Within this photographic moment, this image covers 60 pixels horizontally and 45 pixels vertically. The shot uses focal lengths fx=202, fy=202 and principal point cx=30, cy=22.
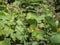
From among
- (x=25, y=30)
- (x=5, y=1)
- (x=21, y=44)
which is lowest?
(x=21, y=44)

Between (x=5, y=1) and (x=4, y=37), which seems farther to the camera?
(x=5, y=1)

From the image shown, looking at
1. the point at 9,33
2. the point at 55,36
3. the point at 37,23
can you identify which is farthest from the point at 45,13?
the point at 9,33

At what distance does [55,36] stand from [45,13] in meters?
0.61

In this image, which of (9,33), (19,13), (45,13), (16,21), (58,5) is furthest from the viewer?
(58,5)

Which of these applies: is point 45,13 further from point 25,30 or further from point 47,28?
point 25,30

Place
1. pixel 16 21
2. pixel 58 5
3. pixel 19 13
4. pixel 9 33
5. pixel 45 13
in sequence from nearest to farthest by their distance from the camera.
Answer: pixel 9 33
pixel 16 21
pixel 19 13
pixel 45 13
pixel 58 5

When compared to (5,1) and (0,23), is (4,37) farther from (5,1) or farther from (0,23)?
(5,1)

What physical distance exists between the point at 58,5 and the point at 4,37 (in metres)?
1.78

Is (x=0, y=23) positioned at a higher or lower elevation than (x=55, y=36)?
higher

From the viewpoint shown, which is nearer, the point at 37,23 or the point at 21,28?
the point at 21,28

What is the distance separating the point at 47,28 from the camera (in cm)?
259

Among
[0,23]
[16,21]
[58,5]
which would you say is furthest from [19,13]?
[58,5]

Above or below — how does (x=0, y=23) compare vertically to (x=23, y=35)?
above

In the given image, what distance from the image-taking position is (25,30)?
2.43m
